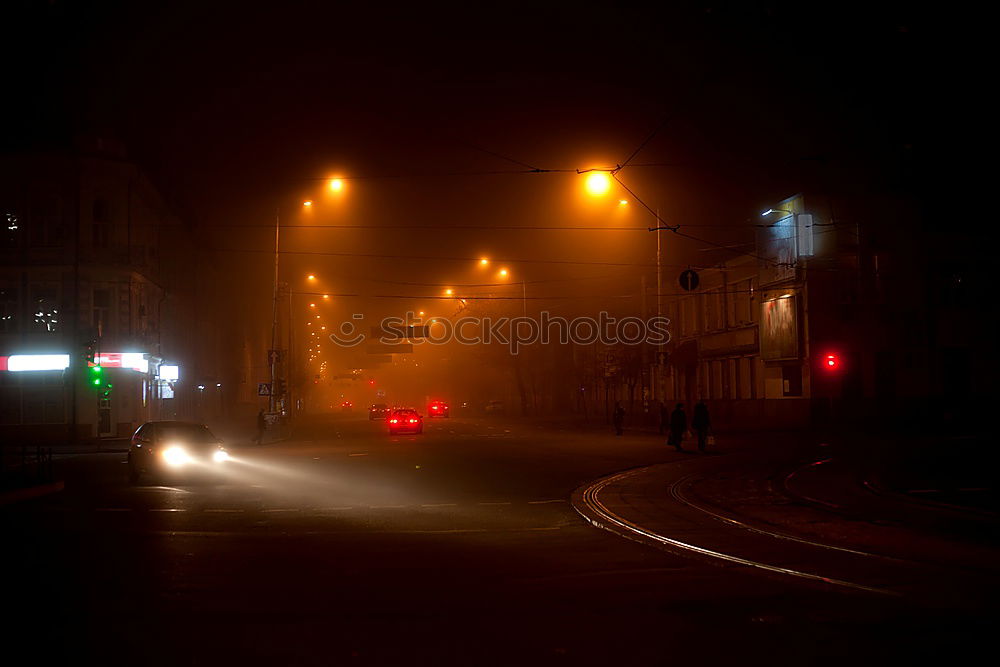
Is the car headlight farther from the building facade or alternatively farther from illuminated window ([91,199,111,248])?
illuminated window ([91,199,111,248])

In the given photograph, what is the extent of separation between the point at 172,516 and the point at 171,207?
45.1 metres

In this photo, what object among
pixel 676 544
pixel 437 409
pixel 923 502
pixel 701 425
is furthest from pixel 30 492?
pixel 437 409

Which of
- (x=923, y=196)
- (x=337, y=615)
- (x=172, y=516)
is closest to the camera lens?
(x=337, y=615)

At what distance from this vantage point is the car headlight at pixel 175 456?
2342 centimetres

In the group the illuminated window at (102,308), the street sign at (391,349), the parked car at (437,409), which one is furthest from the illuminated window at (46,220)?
the parked car at (437,409)

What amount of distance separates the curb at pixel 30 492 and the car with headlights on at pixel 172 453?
178 cm

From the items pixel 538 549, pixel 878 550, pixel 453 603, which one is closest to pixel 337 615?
pixel 453 603

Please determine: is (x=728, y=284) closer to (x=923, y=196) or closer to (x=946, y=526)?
(x=923, y=196)

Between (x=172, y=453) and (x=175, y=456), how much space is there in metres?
0.10

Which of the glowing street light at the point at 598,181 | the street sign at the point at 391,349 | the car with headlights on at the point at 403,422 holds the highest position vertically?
the glowing street light at the point at 598,181

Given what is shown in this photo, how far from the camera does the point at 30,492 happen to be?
20.0m

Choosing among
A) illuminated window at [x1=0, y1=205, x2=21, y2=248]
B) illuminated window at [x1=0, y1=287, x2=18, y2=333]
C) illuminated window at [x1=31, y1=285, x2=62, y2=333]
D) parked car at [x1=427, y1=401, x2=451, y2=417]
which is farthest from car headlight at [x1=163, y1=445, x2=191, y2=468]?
parked car at [x1=427, y1=401, x2=451, y2=417]

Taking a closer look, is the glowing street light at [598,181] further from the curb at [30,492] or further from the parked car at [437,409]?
the parked car at [437,409]

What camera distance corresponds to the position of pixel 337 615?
326 inches
